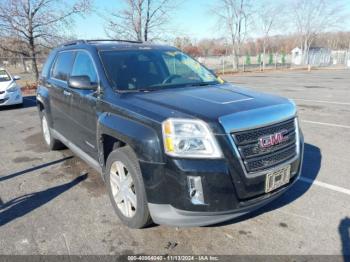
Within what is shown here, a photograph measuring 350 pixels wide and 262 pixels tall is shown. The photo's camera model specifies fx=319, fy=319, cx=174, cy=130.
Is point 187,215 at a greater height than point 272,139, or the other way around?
point 272,139

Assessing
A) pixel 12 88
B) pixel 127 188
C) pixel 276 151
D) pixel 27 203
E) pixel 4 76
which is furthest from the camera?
pixel 4 76

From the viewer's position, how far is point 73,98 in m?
4.30

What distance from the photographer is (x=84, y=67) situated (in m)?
4.12

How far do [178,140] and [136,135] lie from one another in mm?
445

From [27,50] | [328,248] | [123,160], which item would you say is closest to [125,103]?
[123,160]

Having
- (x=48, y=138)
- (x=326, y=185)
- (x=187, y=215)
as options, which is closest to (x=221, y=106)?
(x=187, y=215)

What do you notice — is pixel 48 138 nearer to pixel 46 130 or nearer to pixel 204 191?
pixel 46 130

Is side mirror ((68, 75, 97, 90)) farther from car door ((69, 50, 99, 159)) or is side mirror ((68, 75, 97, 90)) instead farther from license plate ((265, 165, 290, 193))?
license plate ((265, 165, 290, 193))

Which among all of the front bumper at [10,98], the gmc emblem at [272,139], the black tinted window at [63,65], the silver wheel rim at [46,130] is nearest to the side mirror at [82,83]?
the black tinted window at [63,65]

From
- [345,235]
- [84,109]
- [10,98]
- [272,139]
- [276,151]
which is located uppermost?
[84,109]

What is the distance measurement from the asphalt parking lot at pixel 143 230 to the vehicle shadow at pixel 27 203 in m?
0.01

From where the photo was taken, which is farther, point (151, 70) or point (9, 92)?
point (9, 92)

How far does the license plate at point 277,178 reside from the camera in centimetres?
289

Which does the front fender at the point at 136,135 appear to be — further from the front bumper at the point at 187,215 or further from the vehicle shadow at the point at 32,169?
the vehicle shadow at the point at 32,169
